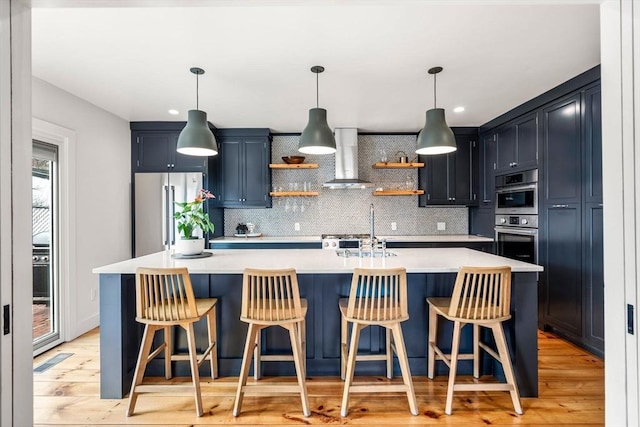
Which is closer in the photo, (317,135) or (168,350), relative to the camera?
(168,350)

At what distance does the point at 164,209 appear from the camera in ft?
13.7

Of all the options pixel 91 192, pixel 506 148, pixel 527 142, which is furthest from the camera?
pixel 506 148

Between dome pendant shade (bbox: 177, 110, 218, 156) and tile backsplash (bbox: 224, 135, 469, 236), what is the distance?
227 centimetres

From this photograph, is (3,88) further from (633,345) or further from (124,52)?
(633,345)

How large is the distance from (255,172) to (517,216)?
3468 millimetres

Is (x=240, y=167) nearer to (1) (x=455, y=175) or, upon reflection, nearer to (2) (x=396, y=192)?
(2) (x=396, y=192)

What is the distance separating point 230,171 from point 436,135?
3030 millimetres

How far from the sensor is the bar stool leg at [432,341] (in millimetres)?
2371

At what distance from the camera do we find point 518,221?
12.8 feet

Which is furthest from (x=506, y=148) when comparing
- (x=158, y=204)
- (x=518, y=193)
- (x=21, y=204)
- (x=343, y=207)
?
(x=21, y=204)

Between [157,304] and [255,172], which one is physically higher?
[255,172]

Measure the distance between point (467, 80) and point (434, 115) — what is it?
2.02 feet

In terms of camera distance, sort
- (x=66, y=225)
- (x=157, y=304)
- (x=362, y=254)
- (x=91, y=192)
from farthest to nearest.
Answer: (x=91, y=192), (x=66, y=225), (x=362, y=254), (x=157, y=304)

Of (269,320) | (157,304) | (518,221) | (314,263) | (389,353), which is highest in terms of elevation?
(518,221)
